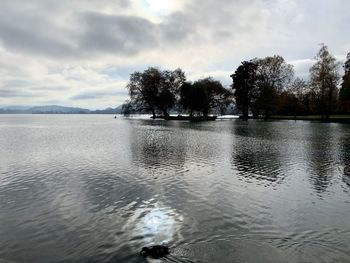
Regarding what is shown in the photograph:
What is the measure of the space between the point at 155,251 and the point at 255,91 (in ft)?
372

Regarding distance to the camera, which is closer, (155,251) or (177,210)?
(155,251)

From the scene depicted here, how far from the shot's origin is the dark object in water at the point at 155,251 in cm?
981

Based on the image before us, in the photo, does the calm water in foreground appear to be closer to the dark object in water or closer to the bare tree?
the dark object in water

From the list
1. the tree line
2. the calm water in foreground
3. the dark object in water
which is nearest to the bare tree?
the tree line

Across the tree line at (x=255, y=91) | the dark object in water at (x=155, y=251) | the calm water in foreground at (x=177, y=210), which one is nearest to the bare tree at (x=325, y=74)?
the tree line at (x=255, y=91)

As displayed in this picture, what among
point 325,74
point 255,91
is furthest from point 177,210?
point 255,91

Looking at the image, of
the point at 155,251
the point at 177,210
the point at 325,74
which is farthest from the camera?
the point at 325,74

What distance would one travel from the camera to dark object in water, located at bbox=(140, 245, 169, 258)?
9812 mm

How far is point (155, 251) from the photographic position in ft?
32.5

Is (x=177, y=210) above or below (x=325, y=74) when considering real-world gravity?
below

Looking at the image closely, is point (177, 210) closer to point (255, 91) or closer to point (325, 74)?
point (325, 74)

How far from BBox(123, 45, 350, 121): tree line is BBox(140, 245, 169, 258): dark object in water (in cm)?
8953

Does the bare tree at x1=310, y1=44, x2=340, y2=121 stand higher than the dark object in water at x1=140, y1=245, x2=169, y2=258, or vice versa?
the bare tree at x1=310, y1=44, x2=340, y2=121

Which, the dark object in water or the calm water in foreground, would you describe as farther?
the calm water in foreground
